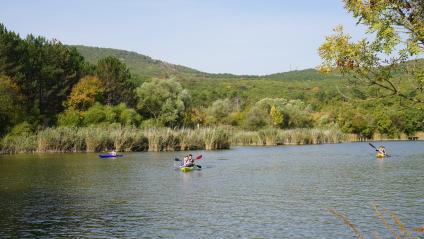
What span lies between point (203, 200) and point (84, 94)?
56.0 m

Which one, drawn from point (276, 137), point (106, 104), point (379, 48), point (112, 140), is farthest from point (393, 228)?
point (106, 104)

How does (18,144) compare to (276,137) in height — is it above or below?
below

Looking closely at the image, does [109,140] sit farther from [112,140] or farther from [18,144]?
[18,144]

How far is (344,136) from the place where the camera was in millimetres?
91625

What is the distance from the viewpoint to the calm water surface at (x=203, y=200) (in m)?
19.0

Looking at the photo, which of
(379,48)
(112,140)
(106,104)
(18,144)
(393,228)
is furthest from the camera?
(106,104)

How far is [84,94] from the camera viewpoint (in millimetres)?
78062

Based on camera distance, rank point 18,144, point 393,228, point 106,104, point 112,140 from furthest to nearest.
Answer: point 106,104, point 112,140, point 18,144, point 393,228

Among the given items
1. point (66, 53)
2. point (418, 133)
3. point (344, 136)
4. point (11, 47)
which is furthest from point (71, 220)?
point (418, 133)

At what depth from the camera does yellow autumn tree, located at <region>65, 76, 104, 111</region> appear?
77688mm

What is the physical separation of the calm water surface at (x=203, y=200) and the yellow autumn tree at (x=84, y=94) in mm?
35004

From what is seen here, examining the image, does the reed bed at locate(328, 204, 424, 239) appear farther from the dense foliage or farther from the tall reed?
the tall reed

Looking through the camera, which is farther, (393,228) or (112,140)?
(112,140)

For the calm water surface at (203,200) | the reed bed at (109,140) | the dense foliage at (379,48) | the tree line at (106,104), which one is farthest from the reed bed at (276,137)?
the dense foliage at (379,48)
